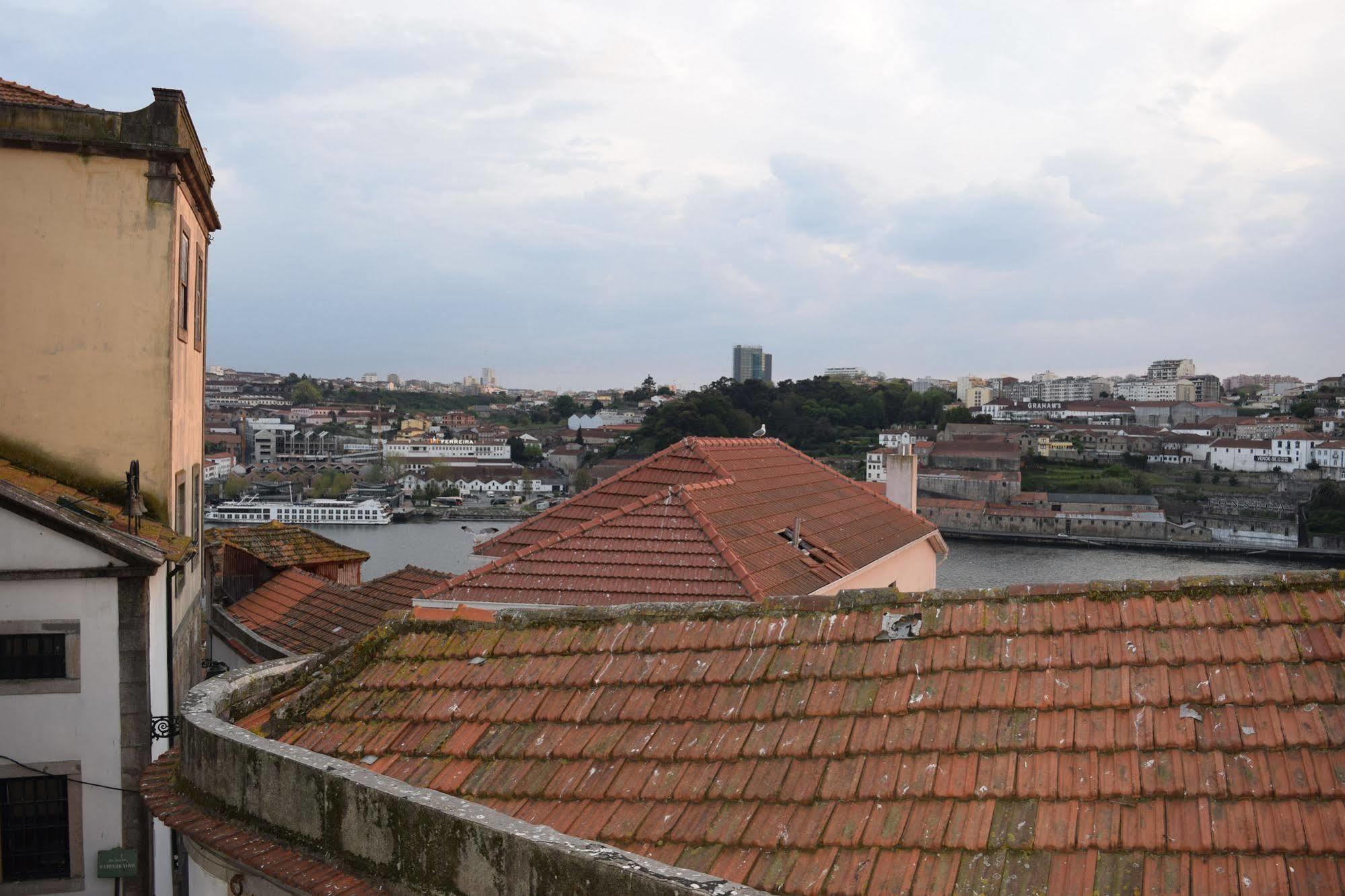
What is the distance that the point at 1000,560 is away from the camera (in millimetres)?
58625

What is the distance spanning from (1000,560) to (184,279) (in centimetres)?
5619

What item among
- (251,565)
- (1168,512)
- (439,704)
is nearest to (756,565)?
(439,704)

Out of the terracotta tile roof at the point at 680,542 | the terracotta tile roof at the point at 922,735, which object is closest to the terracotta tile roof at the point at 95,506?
the terracotta tile roof at the point at 680,542

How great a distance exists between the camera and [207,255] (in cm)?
1138

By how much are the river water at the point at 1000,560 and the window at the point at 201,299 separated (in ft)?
115

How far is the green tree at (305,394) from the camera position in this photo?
166 meters

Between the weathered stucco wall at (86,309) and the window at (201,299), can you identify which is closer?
the weathered stucco wall at (86,309)

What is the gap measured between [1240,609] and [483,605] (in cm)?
631

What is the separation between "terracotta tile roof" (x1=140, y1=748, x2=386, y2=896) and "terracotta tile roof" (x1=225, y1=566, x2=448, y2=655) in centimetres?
749

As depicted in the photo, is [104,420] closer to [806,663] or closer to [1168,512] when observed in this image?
[806,663]

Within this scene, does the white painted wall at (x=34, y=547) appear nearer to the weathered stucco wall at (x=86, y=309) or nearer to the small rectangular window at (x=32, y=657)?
the small rectangular window at (x=32, y=657)

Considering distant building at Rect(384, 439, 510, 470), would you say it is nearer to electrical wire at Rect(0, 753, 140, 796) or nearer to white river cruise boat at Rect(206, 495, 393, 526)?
white river cruise boat at Rect(206, 495, 393, 526)

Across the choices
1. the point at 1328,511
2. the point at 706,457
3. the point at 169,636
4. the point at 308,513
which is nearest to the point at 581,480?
the point at 308,513

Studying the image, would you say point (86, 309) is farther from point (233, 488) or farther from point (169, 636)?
point (233, 488)
